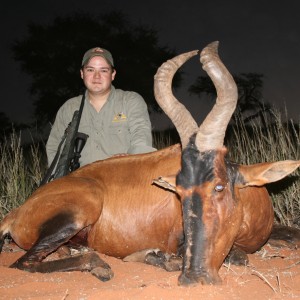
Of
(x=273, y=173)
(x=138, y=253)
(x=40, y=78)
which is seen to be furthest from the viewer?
(x=40, y=78)

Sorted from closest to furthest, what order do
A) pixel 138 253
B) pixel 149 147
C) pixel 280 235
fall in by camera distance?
pixel 138 253, pixel 280 235, pixel 149 147

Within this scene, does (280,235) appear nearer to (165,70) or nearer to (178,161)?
(178,161)

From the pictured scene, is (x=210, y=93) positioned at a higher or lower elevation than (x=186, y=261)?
higher

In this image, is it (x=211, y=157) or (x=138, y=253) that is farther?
(x=138, y=253)

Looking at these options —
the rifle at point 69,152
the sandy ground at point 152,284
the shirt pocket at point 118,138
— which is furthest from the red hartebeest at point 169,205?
the shirt pocket at point 118,138

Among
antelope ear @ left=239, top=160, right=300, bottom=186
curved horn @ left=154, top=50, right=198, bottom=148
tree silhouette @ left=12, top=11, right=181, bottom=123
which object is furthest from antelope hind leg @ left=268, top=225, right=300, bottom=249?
tree silhouette @ left=12, top=11, right=181, bottom=123

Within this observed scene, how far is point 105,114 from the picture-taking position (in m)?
6.68

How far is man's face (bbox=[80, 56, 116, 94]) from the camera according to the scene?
669 cm

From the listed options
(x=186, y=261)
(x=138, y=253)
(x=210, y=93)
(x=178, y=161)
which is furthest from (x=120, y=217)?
(x=210, y=93)

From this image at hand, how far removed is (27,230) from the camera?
4754mm

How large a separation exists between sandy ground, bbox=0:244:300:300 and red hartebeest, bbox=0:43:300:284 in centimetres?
13

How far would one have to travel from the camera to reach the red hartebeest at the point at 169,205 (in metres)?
3.66

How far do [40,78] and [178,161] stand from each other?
18.1m

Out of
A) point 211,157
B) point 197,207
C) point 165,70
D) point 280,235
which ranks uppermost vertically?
point 165,70
